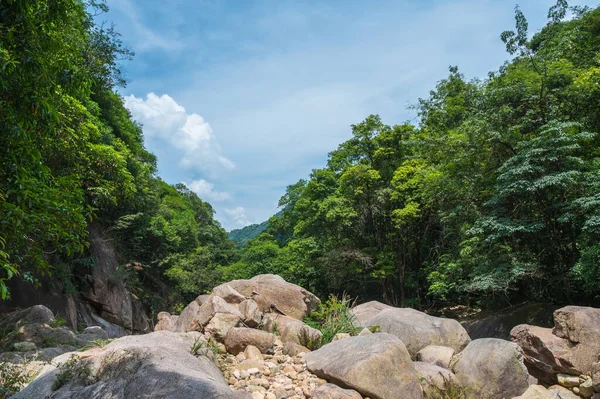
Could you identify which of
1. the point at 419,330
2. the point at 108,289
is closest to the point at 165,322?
the point at 108,289

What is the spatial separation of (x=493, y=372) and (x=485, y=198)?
8304mm

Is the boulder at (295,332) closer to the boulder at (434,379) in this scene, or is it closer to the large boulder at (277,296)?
the large boulder at (277,296)

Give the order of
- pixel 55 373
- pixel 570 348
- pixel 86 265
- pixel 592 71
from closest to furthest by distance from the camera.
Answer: pixel 55 373, pixel 570 348, pixel 592 71, pixel 86 265

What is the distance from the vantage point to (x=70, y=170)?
33.4ft

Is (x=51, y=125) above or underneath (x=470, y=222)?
above

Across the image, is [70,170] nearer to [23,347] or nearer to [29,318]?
[29,318]

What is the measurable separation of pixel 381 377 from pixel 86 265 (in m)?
13.8

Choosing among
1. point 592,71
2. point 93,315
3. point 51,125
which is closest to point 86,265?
point 93,315

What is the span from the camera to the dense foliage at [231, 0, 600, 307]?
33.8 feet

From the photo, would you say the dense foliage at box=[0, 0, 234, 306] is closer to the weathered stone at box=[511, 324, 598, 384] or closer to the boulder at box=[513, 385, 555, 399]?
the boulder at box=[513, 385, 555, 399]

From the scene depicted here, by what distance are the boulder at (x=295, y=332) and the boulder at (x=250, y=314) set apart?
25 cm

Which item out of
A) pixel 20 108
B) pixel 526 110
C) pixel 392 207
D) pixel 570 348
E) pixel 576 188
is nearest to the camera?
pixel 20 108

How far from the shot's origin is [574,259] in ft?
35.0

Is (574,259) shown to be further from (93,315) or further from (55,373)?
(93,315)
